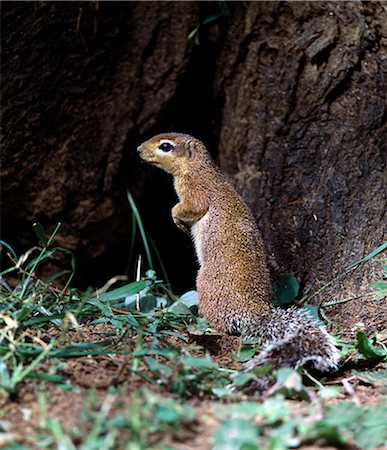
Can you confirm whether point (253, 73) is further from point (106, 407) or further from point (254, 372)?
point (106, 407)

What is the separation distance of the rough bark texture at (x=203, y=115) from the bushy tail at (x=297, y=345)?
878mm

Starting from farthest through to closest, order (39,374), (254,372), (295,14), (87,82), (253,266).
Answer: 1. (87,82)
2. (295,14)
3. (253,266)
4. (254,372)
5. (39,374)

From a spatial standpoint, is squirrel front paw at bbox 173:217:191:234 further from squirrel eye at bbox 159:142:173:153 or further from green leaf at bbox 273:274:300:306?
green leaf at bbox 273:274:300:306

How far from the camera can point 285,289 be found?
4.20 meters

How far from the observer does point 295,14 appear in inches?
184

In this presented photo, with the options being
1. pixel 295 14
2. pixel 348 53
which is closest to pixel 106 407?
pixel 348 53

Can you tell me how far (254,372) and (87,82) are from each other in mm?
3113

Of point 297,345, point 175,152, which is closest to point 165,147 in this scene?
point 175,152

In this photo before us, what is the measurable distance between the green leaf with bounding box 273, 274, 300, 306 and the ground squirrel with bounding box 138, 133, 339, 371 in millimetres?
340

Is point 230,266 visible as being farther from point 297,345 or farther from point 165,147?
point 165,147

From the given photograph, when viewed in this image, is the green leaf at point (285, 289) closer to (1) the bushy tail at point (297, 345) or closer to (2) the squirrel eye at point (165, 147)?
(1) the bushy tail at point (297, 345)

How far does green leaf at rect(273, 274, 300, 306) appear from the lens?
4152mm

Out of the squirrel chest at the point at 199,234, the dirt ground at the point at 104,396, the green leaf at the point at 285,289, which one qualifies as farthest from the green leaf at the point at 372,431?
the squirrel chest at the point at 199,234

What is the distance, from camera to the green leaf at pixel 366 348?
3293 mm
